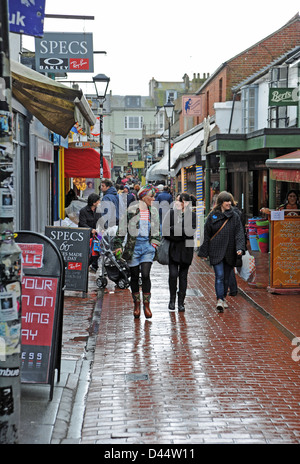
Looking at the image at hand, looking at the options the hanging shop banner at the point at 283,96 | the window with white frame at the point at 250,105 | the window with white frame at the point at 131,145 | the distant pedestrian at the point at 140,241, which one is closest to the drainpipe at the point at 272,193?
the hanging shop banner at the point at 283,96

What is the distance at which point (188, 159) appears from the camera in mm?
23828

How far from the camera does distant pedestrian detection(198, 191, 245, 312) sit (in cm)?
1003

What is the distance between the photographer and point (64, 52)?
513 inches

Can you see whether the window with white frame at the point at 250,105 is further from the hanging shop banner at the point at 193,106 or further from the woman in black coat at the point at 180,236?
the woman in black coat at the point at 180,236

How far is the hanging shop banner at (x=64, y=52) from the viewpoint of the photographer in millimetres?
12852

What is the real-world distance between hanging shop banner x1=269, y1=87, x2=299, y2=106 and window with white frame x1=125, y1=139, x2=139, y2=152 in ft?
235

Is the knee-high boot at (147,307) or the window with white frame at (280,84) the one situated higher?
the window with white frame at (280,84)

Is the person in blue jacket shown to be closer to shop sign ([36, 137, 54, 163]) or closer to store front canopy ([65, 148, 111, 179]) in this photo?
shop sign ([36, 137, 54, 163])

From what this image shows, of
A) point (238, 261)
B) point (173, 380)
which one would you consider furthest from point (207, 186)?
point (173, 380)

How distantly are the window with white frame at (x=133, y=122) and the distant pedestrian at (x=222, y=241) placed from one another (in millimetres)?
78145

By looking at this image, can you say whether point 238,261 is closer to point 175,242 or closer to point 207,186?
point 175,242

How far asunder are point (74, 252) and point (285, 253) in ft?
12.2

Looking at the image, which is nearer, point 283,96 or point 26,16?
point 26,16
